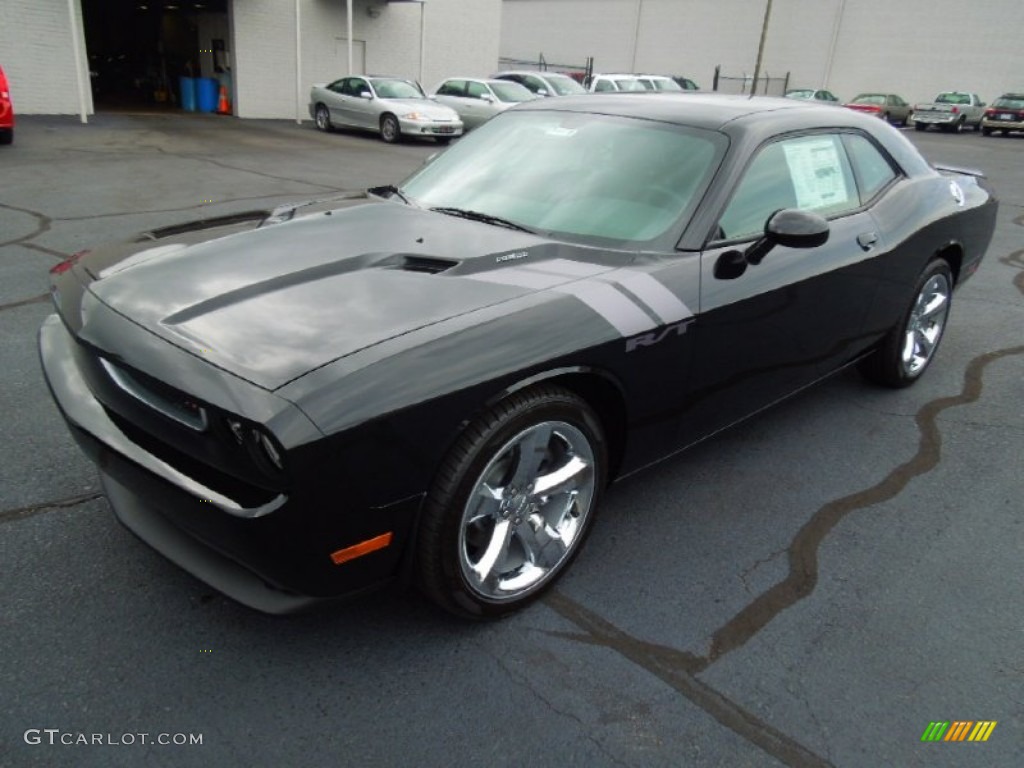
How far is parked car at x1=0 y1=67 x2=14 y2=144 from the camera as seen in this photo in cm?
1087

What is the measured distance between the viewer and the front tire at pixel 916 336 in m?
4.21

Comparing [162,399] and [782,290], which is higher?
[782,290]

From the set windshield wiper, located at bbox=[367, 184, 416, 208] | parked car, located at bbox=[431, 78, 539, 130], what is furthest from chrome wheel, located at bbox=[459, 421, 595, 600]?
parked car, located at bbox=[431, 78, 539, 130]

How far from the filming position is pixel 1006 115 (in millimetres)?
29391

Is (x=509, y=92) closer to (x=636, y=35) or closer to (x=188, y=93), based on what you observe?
(x=188, y=93)

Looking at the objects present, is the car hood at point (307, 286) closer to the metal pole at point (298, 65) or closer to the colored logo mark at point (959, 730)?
the colored logo mark at point (959, 730)

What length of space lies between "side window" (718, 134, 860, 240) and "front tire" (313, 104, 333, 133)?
17.3 m

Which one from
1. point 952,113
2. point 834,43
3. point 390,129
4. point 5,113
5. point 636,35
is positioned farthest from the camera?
point 636,35

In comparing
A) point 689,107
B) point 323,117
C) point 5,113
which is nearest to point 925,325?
point 689,107

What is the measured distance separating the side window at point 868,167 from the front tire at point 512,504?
2.25 m

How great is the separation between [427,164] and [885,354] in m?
2.70

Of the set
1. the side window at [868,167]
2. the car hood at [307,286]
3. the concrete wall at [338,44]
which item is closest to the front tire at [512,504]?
the car hood at [307,286]

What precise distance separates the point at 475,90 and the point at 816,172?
55.8 feet

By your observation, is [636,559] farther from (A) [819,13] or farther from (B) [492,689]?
(A) [819,13]
